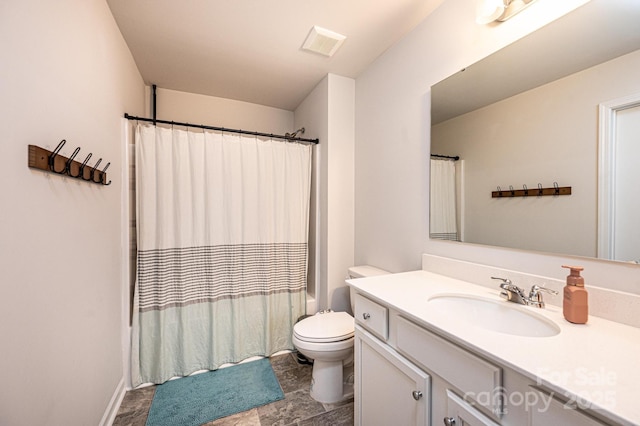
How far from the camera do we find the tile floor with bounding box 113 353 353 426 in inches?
57.0

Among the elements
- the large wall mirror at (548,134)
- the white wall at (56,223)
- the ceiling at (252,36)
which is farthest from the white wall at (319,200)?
the white wall at (56,223)

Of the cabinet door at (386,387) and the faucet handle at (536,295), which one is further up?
the faucet handle at (536,295)

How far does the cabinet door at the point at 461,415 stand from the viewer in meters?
0.68

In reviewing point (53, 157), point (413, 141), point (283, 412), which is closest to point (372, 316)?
point (283, 412)

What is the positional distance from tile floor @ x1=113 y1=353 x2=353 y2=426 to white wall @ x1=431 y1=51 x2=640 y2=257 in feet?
4.23

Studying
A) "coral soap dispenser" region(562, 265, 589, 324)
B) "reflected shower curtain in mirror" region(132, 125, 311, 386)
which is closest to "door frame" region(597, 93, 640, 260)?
"coral soap dispenser" region(562, 265, 589, 324)

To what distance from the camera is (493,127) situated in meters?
1.22

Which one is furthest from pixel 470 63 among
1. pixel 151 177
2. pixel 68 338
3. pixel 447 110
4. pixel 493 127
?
pixel 68 338

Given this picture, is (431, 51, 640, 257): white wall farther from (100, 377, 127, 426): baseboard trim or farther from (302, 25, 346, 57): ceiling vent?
(100, 377, 127, 426): baseboard trim

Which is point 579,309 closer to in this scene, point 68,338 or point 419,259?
point 419,259

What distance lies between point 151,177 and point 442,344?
1.97m

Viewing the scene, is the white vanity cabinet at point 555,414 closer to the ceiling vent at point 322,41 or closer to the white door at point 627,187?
the white door at point 627,187

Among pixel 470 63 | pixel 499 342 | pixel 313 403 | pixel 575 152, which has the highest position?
pixel 470 63

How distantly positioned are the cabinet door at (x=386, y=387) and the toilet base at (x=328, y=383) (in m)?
0.39
